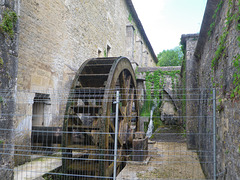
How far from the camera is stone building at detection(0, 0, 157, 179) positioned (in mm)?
3689

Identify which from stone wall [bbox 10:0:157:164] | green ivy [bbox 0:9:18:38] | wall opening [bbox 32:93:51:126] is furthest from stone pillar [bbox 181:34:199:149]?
green ivy [bbox 0:9:18:38]

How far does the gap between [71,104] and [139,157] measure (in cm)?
228

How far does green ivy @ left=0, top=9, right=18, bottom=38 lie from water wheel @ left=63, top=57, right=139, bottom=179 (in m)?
1.69

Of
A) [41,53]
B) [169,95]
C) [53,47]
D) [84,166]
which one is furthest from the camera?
[169,95]

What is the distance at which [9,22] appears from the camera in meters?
3.70

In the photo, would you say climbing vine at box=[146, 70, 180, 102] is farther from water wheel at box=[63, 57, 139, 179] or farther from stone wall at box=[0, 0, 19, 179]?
stone wall at box=[0, 0, 19, 179]

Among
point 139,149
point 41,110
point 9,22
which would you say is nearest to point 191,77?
point 139,149

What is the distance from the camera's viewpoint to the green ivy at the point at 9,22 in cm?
361

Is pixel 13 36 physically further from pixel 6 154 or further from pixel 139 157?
pixel 139 157

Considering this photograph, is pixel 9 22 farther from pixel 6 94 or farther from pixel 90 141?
pixel 90 141

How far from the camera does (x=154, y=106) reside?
1420 centimetres

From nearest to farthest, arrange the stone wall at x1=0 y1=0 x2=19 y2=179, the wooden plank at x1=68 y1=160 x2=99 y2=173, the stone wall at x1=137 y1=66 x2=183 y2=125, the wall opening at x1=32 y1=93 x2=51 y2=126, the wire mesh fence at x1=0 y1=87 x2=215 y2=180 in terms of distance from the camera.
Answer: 1. the stone wall at x1=0 y1=0 x2=19 y2=179
2. the wire mesh fence at x1=0 y1=87 x2=215 y2=180
3. the wooden plank at x1=68 y1=160 x2=99 y2=173
4. the wall opening at x1=32 y1=93 x2=51 y2=126
5. the stone wall at x1=137 y1=66 x2=183 y2=125

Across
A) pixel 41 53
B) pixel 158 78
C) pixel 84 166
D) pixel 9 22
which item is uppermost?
pixel 158 78

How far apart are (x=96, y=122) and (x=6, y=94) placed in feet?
6.31
